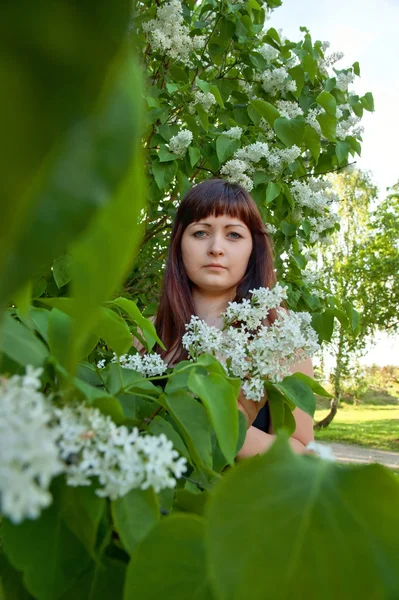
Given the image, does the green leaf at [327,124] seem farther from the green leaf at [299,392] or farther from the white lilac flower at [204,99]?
the green leaf at [299,392]

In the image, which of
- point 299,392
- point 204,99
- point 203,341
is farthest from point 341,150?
point 299,392

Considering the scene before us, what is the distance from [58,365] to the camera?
22 cm

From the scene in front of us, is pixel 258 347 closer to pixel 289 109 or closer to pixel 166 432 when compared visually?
pixel 166 432

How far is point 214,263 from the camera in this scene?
1322mm

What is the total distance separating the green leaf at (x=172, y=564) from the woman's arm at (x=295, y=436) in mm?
762

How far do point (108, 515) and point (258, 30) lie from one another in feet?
6.21

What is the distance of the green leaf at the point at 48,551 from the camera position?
194mm

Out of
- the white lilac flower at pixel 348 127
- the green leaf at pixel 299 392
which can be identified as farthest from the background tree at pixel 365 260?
the green leaf at pixel 299 392

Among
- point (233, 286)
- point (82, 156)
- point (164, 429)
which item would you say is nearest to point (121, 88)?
point (82, 156)

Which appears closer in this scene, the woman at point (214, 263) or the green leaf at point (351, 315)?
the woman at point (214, 263)

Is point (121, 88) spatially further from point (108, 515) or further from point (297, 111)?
point (297, 111)

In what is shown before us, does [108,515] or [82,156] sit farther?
[108,515]

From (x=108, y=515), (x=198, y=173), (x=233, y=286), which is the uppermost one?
(x=198, y=173)

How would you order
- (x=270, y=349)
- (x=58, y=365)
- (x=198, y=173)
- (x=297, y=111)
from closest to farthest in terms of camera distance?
(x=58, y=365)
(x=270, y=349)
(x=297, y=111)
(x=198, y=173)
